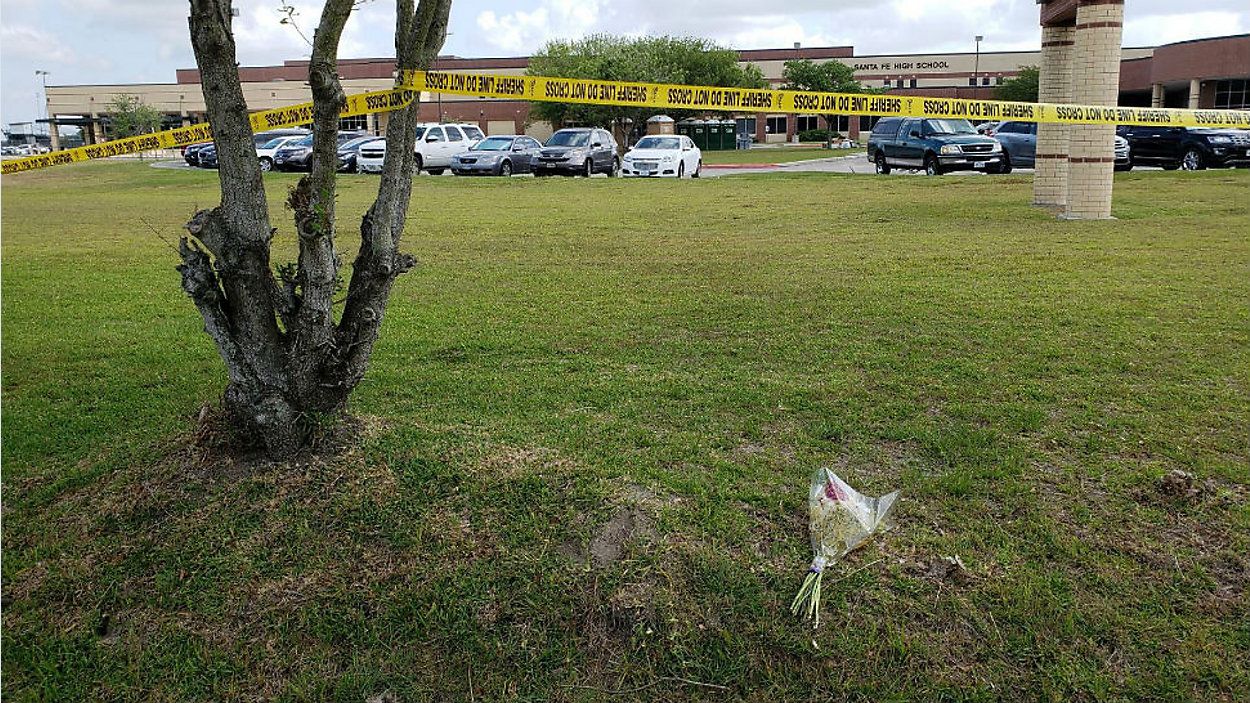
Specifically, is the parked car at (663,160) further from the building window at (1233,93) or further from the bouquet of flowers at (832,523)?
the building window at (1233,93)

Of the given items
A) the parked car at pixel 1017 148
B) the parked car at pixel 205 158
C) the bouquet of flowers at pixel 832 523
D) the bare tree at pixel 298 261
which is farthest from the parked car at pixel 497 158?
the bouquet of flowers at pixel 832 523

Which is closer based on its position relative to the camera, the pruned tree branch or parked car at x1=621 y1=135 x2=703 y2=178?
the pruned tree branch

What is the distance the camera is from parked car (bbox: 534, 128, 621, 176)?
3166cm

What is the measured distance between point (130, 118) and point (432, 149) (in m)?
40.1

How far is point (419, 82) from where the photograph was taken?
454 cm

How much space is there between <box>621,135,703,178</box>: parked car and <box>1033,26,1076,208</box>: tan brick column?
14.2 m

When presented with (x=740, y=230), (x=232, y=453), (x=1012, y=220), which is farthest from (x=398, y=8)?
(x=1012, y=220)

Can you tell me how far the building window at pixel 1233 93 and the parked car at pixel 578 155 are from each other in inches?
1241

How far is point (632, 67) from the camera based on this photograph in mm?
63594

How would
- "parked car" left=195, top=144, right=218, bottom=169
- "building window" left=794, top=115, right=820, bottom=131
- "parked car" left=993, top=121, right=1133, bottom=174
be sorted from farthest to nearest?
"building window" left=794, top=115, right=820, bottom=131 → "parked car" left=195, top=144, right=218, bottom=169 → "parked car" left=993, top=121, right=1133, bottom=174

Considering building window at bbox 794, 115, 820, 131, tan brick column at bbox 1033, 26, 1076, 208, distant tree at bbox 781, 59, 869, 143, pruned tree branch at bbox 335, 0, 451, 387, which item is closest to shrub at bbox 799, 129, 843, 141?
distant tree at bbox 781, 59, 869, 143

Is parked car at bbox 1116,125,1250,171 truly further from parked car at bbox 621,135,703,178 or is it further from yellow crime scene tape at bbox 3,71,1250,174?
yellow crime scene tape at bbox 3,71,1250,174

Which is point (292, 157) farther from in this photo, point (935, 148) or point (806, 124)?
point (806, 124)

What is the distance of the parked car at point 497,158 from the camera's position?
33156 millimetres
